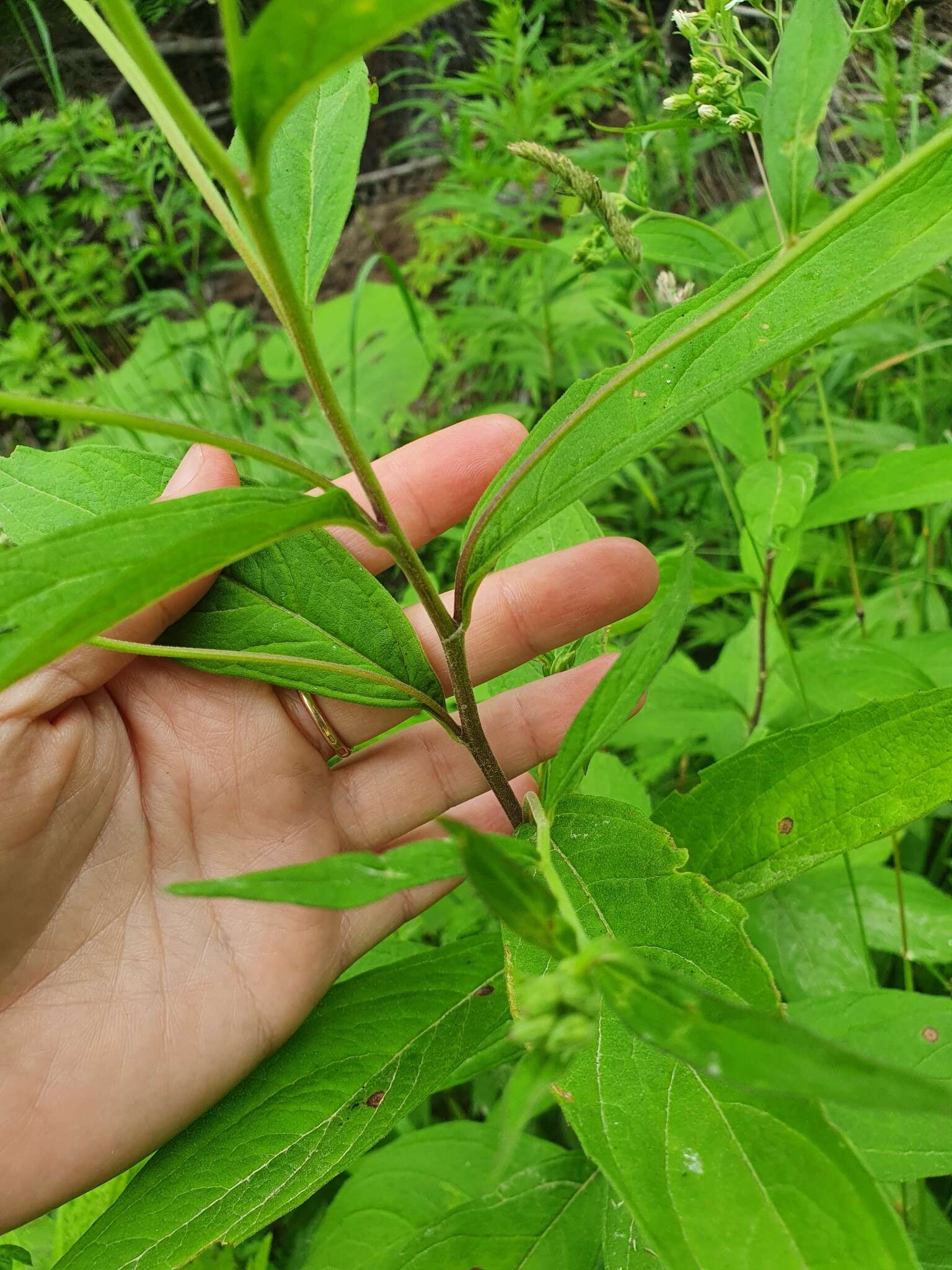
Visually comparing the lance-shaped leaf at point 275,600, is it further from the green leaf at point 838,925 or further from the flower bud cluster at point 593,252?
the green leaf at point 838,925

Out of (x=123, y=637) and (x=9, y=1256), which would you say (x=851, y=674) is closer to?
(x=123, y=637)

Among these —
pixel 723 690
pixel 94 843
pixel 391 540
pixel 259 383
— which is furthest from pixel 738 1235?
pixel 259 383

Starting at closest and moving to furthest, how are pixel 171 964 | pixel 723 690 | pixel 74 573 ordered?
pixel 74 573, pixel 171 964, pixel 723 690

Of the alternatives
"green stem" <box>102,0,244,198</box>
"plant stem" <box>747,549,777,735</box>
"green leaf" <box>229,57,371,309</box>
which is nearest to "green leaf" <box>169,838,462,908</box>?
"green stem" <box>102,0,244,198</box>

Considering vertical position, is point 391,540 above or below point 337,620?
above

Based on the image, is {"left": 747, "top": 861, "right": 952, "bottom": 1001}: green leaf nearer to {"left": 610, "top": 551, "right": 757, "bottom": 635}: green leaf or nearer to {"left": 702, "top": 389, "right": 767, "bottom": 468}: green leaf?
{"left": 610, "top": 551, "right": 757, "bottom": 635}: green leaf

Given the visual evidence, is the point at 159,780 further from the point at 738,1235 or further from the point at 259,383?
the point at 259,383

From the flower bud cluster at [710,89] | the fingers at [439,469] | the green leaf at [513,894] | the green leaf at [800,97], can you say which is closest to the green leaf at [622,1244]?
the green leaf at [513,894]
